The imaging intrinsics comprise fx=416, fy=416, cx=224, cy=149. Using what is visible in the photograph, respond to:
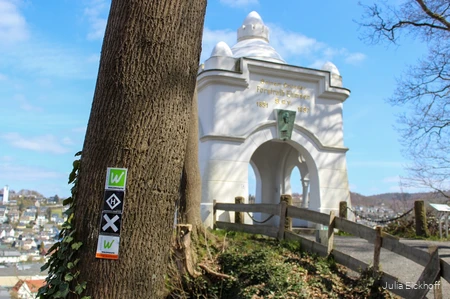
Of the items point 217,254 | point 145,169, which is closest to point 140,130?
point 145,169

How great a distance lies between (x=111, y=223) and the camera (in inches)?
119

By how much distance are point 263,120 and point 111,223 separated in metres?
12.2

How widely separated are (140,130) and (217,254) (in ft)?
15.4

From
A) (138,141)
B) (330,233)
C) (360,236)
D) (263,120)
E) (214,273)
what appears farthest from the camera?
(263,120)

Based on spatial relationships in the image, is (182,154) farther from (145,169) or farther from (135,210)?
(135,210)

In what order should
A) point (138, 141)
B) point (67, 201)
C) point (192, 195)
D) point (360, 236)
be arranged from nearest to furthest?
1. point (138, 141)
2. point (67, 201)
3. point (360, 236)
4. point (192, 195)

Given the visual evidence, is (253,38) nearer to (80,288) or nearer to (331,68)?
(331,68)

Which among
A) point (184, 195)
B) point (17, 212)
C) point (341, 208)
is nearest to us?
point (184, 195)

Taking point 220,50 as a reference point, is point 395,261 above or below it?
below

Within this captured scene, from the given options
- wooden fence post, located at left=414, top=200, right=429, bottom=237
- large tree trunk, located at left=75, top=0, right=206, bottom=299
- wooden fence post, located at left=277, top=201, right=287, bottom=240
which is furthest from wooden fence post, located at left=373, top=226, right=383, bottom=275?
wooden fence post, located at left=414, top=200, right=429, bottom=237

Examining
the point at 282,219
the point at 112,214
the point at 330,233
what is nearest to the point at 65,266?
the point at 112,214

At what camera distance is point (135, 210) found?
3.04 m

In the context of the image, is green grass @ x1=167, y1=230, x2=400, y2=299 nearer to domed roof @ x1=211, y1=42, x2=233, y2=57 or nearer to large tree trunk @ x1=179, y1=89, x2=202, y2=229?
large tree trunk @ x1=179, y1=89, x2=202, y2=229

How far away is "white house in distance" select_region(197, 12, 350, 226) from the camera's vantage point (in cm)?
1423
